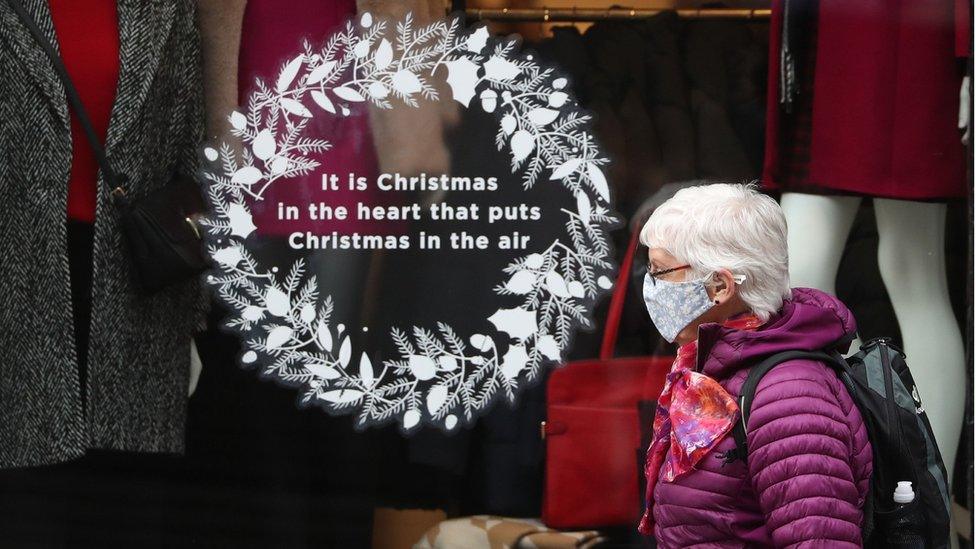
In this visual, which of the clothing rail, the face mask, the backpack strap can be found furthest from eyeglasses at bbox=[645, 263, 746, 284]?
the clothing rail

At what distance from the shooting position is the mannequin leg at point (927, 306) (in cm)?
315

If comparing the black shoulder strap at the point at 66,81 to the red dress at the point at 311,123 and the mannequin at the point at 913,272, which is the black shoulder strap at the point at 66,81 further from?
the mannequin at the point at 913,272

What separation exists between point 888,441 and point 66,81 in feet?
6.62

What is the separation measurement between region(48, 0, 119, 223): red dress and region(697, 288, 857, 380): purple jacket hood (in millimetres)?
1639

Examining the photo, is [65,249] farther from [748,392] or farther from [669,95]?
[748,392]

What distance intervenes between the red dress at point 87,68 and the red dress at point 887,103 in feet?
5.62

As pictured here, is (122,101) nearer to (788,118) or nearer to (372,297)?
(372,297)

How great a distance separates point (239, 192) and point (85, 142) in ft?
1.31

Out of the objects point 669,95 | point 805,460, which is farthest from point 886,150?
point 805,460

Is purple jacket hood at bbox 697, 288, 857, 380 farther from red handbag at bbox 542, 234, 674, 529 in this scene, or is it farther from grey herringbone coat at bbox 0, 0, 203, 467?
grey herringbone coat at bbox 0, 0, 203, 467

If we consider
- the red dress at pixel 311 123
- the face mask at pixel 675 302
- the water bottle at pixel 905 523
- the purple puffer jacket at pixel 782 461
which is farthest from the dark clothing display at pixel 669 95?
the water bottle at pixel 905 523

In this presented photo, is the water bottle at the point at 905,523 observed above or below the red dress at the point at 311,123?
below

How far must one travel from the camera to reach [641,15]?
3.28m

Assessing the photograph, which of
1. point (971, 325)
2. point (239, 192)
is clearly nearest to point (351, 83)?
point (239, 192)
